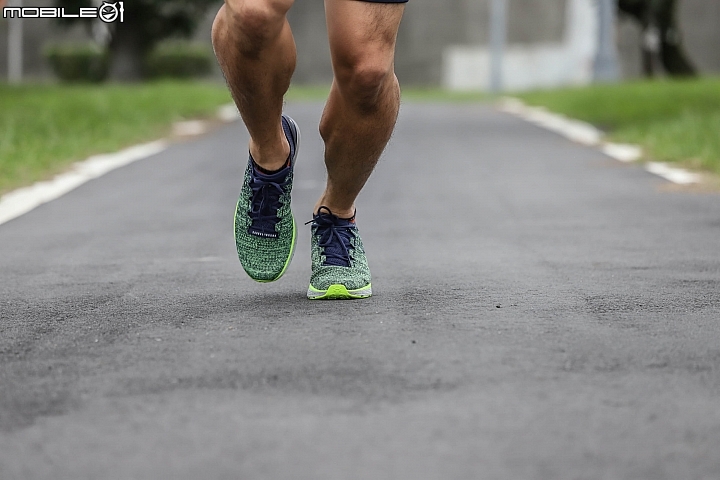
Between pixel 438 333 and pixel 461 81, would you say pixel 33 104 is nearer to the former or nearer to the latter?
pixel 438 333

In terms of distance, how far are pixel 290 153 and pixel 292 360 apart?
1.04 meters

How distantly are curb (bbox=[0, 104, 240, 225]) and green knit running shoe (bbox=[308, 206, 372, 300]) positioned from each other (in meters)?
2.54

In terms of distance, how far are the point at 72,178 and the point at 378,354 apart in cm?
547

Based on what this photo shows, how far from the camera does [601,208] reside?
21.4 ft

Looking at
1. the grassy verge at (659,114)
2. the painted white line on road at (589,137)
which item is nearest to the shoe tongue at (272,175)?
the painted white line on road at (589,137)

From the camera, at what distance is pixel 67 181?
25.6ft

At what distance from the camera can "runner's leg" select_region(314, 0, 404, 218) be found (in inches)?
136

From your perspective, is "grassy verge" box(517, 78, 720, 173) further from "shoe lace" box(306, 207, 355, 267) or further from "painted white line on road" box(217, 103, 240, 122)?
"shoe lace" box(306, 207, 355, 267)

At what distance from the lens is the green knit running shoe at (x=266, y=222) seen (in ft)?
12.1

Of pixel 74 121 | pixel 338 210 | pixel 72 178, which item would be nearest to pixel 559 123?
pixel 74 121

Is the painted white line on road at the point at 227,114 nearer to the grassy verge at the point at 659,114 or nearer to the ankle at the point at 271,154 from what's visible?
the grassy verge at the point at 659,114


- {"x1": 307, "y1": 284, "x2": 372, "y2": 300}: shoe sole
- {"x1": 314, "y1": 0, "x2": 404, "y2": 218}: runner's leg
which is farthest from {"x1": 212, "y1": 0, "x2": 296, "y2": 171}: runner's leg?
{"x1": 307, "y1": 284, "x2": 372, "y2": 300}: shoe sole

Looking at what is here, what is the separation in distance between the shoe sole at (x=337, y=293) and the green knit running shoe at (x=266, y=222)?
0.12 m

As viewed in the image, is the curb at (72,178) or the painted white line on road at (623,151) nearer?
the curb at (72,178)
